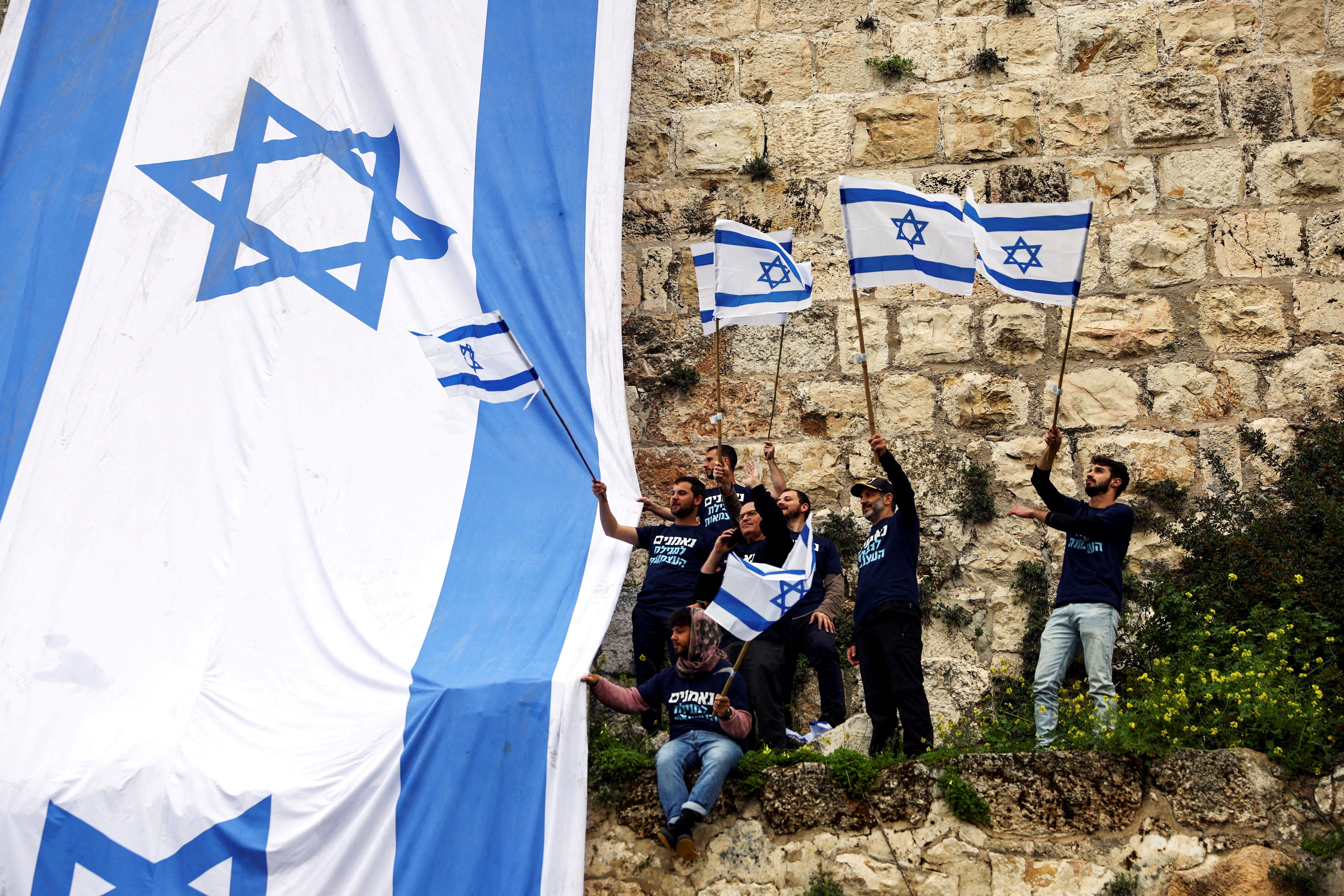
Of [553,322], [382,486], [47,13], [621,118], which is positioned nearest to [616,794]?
[382,486]

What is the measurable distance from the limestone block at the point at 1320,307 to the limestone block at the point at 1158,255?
522 mm

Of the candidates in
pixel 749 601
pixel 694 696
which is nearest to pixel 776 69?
pixel 749 601

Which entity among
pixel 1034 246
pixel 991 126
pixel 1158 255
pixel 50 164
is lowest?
pixel 1034 246

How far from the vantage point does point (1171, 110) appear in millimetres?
7348

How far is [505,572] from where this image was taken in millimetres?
5645

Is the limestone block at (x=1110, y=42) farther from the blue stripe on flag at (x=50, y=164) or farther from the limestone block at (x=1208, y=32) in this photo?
the blue stripe on flag at (x=50, y=164)

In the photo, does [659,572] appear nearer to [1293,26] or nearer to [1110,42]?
[1110,42]

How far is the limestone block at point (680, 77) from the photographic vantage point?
797 centimetres

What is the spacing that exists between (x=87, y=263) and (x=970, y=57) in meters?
5.15

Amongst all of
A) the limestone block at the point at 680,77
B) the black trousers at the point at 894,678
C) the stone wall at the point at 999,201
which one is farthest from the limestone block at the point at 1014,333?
the black trousers at the point at 894,678

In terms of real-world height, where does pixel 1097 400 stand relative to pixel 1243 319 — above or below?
below

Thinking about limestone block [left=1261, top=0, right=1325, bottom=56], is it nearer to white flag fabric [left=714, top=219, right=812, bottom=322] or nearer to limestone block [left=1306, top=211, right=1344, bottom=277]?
limestone block [left=1306, top=211, right=1344, bottom=277]

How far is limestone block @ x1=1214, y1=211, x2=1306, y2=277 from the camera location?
699 cm

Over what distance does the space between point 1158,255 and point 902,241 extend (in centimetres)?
234
